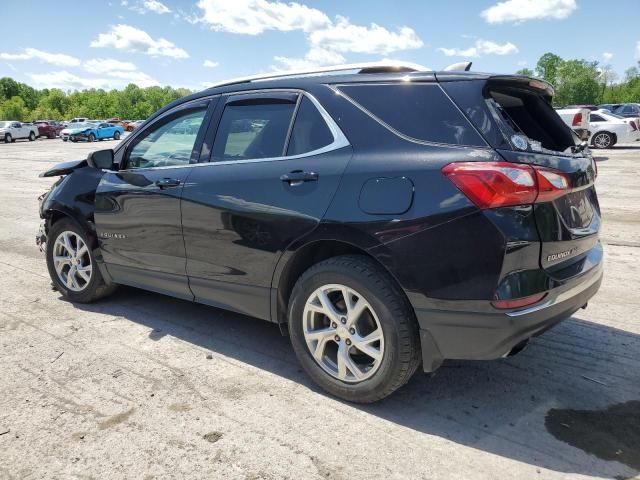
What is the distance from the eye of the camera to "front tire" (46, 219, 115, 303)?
4.70 meters

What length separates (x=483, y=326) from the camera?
8.51ft

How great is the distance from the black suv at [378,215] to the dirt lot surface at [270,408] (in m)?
0.36

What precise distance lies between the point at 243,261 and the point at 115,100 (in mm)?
150429

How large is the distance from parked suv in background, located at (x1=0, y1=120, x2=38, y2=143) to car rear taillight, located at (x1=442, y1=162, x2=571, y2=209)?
49.8 metres

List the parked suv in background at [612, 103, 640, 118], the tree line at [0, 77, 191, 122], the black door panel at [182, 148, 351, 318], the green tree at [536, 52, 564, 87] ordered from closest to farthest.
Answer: the black door panel at [182, 148, 351, 318] < the parked suv in background at [612, 103, 640, 118] < the green tree at [536, 52, 564, 87] < the tree line at [0, 77, 191, 122]

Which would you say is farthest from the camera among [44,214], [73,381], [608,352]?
[44,214]

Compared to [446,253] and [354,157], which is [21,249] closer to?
[354,157]

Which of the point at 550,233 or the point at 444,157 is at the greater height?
the point at 444,157

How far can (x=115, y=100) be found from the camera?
139 m

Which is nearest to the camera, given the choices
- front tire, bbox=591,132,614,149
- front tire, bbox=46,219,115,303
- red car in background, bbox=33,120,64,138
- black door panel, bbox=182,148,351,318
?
black door panel, bbox=182,148,351,318

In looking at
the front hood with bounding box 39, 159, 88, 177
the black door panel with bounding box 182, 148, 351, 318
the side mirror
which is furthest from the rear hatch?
the front hood with bounding box 39, 159, 88, 177

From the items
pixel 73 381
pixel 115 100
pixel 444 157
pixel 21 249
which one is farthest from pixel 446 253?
pixel 115 100

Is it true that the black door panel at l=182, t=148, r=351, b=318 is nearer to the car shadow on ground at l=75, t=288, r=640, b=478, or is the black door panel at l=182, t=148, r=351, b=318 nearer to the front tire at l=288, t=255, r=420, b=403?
the front tire at l=288, t=255, r=420, b=403

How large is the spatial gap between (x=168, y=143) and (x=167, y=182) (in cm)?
41
